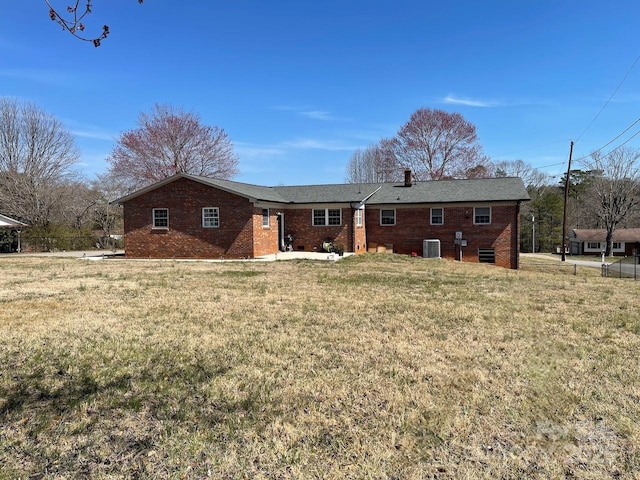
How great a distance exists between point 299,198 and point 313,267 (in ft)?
27.0

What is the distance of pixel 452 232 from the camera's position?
73.4ft

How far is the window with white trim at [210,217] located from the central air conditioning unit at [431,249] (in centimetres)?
1059

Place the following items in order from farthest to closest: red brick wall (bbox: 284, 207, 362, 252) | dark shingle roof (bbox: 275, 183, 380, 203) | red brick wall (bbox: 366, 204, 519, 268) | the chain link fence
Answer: dark shingle roof (bbox: 275, 183, 380, 203), red brick wall (bbox: 366, 204, 519, 268), red brick wall (bbox: 284, 207, 362, 252), the chain link fence

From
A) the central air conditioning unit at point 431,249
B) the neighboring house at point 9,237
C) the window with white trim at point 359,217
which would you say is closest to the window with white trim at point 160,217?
the window with white trim at point 359,217

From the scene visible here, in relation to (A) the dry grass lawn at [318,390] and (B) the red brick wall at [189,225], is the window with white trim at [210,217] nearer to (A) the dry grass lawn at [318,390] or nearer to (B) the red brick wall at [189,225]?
(B) the red brick wall at [189,225]

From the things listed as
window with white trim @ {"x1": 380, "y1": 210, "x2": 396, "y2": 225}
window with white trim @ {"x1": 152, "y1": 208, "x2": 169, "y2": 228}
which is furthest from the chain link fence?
window with white trim @ {"x1": 152, "y1": 208, "x2": 169, "y2": 228}

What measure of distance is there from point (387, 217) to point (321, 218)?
4027 millimetres

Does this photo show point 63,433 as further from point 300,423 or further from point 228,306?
point 228,306

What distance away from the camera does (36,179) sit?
29.2 m

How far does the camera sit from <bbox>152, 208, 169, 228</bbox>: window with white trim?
19.6 metres

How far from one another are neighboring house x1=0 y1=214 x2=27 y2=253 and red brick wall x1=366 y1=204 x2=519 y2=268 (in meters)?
20.4

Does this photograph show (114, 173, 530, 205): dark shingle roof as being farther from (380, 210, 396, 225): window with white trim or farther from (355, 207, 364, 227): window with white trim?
(355, 207, 364, 227): window with white trim

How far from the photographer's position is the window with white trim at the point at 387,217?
23391 mm

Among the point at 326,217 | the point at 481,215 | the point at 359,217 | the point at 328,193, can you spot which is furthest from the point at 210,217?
the point at 481,215
